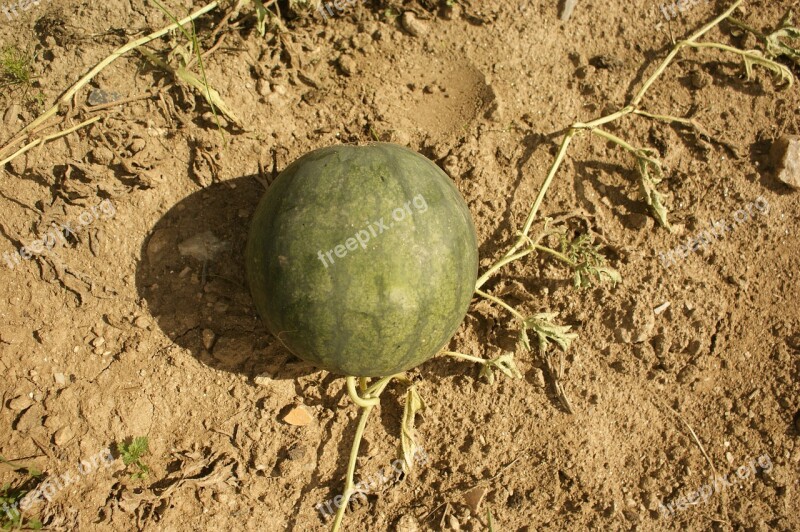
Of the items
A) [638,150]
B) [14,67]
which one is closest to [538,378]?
[638,150]

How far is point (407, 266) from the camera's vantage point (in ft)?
8.33

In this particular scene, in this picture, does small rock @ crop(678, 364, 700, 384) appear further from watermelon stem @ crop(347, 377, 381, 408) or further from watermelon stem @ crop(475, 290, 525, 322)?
watermelon stem @ crop(347, 377, 381, 408)

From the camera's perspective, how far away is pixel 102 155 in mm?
3367

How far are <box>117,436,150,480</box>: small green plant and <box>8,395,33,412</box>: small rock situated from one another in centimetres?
55

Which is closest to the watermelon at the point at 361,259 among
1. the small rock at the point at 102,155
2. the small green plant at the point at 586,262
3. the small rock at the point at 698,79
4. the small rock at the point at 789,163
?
the small green plant at the point at 586,262

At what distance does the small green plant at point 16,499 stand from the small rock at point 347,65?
2839mm

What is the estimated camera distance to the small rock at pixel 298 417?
329 centimetres

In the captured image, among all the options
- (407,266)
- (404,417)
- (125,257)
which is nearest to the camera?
(407,266)

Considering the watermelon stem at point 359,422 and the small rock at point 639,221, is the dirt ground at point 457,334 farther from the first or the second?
the watermelon stem at point 359,422

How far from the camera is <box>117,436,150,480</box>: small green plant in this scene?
125 inches

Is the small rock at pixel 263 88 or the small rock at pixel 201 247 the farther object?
the small rock at pixel 263 88

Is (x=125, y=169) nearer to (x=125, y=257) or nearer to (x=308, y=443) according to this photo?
(x=125, y=257)

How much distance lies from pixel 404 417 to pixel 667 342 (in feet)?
5.26

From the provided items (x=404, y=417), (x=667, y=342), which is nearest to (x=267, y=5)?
(x=404, y=417)
